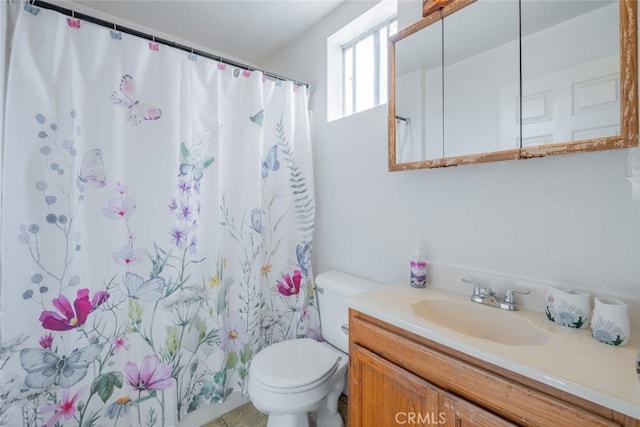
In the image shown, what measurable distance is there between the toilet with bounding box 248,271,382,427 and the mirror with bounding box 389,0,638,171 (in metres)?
0.78

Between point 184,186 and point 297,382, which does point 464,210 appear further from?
point 184,186

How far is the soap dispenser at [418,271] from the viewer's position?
125cm

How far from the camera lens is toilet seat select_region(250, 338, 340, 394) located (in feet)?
3.97

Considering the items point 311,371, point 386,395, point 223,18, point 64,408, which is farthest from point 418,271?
point 223,18

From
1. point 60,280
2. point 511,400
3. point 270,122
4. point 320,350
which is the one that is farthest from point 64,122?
point 511,400

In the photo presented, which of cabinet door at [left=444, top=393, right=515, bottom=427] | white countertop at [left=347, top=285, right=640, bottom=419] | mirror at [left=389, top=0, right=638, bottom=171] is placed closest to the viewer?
white countertop at [left=347, top=285, right=640, bottom=419]

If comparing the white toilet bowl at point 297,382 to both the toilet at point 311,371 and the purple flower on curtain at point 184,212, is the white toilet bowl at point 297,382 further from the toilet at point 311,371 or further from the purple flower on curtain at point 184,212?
the purple flower on curtain at point 184,212

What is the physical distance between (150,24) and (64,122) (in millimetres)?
1170

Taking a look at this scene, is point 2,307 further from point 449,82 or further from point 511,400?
point 449,82

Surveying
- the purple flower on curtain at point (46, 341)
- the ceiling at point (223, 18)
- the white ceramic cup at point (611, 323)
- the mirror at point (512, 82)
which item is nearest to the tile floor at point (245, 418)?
the purple flower on curtain at point (46, 341)

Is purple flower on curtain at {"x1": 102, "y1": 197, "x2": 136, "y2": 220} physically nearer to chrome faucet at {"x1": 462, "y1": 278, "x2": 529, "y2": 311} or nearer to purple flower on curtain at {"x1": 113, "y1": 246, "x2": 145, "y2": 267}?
purple flower on curtain at {"x1": 113, "y1": 246, "x2": 145, "y2": 267}

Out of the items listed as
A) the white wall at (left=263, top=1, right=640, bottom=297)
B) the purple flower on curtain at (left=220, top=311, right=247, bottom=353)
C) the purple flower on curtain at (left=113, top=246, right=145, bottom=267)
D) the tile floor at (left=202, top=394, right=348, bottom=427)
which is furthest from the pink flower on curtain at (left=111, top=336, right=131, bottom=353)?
the white wall at (left=263, top=1, right=640, bottom=297)

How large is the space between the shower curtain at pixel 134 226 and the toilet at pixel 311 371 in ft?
1.00

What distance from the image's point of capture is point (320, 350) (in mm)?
1457
